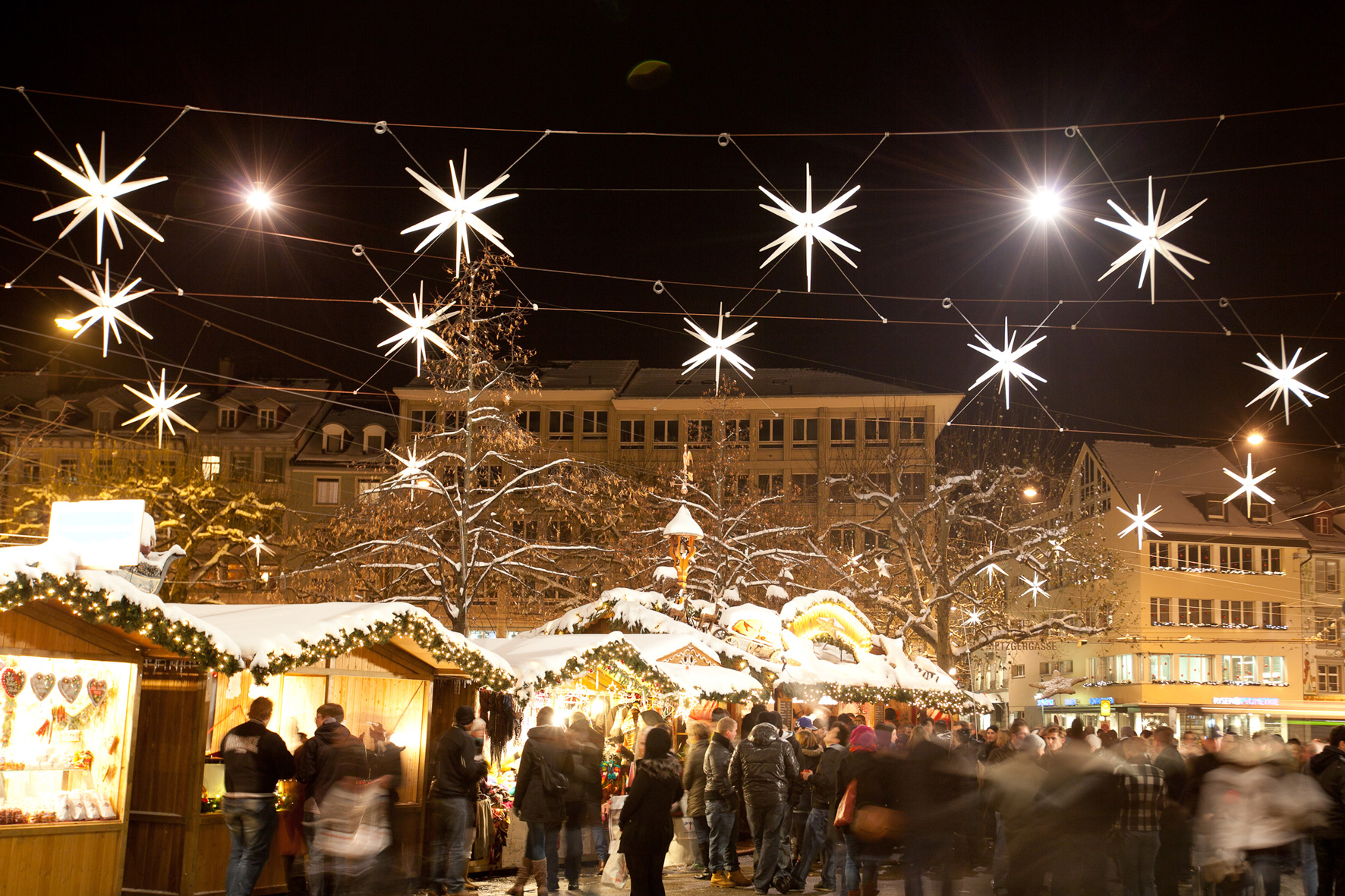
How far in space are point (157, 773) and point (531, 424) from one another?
48560mm

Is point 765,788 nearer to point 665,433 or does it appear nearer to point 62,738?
point 62,738

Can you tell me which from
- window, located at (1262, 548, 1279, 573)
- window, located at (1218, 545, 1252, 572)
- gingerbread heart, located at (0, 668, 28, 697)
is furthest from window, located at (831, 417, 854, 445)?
gingerbread heart, located at (0, 668, 28, 697)

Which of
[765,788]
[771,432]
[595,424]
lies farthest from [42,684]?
[771,432]

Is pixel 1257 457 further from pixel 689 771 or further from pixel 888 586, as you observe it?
pixel 689 771

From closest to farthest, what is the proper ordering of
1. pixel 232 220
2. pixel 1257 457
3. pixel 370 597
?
pixel 232 220, pixel 370 597, pixel 1257 457

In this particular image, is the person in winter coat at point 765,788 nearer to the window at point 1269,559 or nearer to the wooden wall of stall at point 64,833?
the wooden wall of stall at point 64,833

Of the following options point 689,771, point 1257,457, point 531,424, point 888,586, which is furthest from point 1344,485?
point 689,771

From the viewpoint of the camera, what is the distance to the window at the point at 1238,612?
52.1 metres

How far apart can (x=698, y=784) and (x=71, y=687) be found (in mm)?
6257

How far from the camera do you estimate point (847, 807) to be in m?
10.3

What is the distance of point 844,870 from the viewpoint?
35.2 feet

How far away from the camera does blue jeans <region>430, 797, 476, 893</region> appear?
1075 cm

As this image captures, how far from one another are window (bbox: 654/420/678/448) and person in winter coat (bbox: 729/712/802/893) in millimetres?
45437

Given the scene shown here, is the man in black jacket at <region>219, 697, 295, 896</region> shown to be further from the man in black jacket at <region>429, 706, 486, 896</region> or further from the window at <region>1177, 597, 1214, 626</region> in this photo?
the window at <region>1177, 597, 1214, 626</region>
